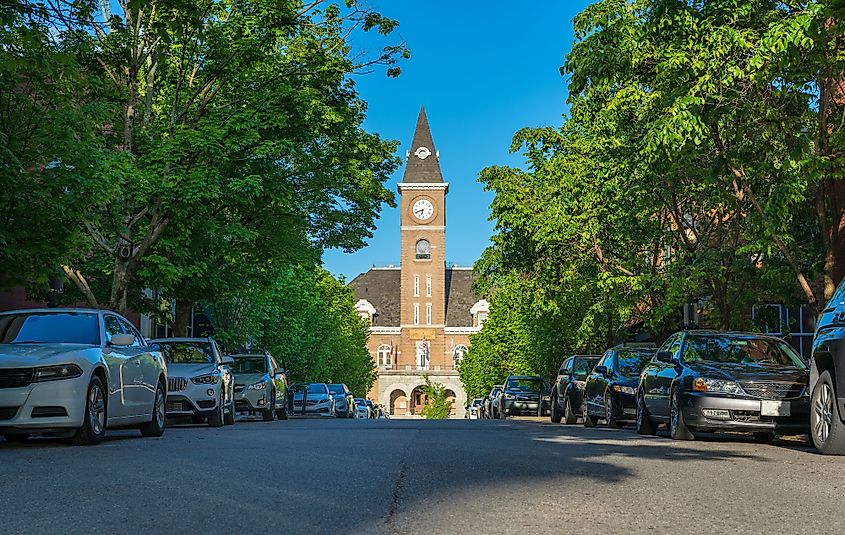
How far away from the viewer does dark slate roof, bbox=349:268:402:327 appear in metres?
135

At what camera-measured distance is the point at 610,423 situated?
77.9ft

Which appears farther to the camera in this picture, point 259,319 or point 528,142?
point 259,319

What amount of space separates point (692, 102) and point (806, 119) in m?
3.71

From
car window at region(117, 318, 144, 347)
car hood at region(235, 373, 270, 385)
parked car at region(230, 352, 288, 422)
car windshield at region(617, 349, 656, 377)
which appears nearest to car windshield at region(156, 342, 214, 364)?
parked car at region(230, 352, 288, 422)

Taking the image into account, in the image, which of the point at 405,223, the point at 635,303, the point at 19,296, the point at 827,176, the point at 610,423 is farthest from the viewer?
the point at 405,223

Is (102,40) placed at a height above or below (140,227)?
above

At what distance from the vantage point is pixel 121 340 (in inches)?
560

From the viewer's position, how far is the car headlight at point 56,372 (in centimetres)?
1308

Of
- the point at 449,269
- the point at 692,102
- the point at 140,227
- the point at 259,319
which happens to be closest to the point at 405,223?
the point at 449,269

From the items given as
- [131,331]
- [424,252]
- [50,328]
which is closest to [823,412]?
[131,331]

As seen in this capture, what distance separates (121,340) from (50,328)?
1006 mm

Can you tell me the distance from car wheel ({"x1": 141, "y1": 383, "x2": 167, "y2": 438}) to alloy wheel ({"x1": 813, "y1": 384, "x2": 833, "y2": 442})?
880 cm

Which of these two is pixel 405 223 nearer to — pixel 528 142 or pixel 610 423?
pixel 528 142

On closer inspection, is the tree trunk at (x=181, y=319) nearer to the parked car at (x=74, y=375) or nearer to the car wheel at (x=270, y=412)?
the car wheel at (x=270, y=412)
